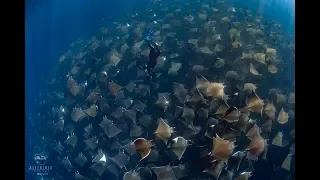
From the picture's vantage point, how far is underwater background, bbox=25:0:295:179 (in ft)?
7.84

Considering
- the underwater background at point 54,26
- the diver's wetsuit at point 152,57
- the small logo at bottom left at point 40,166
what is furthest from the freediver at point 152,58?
the small logo at bottom left at point 40,166

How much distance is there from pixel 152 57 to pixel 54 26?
618 mm

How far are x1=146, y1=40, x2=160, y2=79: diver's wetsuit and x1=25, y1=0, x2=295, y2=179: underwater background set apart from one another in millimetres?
234

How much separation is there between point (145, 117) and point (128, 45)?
18.3 inches

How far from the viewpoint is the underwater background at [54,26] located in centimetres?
239

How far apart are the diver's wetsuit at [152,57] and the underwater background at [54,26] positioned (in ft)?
0.77

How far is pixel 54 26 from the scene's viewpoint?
243cm

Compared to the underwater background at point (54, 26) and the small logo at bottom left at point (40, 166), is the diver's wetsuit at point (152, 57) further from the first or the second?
the small logo at bottom left at point (40, 166)

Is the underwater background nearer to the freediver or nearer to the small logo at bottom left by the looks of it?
the small logo at bottom left

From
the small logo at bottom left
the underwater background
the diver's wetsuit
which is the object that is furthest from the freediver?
the small logo at bottom left

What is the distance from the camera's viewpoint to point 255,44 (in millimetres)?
2389

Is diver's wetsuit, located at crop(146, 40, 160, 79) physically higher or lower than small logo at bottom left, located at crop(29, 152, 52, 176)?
higher

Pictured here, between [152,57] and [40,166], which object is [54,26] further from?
[40,166]

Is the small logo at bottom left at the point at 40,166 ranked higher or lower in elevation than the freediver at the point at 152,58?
lower
